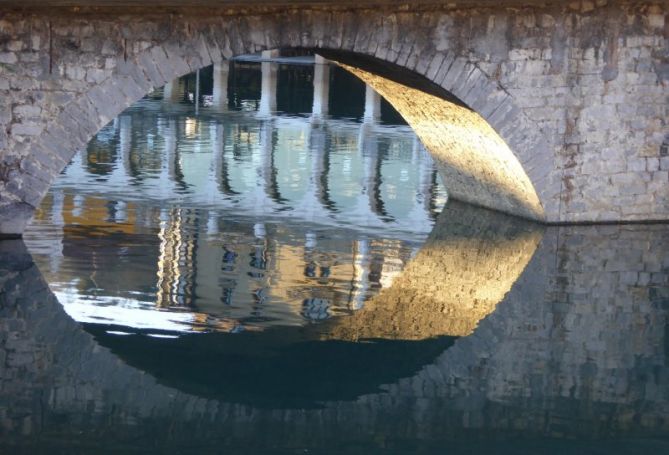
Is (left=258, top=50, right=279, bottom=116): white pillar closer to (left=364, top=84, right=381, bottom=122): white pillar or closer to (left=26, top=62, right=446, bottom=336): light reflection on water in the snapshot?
(left=364, top=84, right=381, bottom=122): white pillar

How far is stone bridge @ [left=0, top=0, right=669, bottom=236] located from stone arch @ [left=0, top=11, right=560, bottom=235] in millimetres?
11

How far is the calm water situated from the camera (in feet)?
21.6

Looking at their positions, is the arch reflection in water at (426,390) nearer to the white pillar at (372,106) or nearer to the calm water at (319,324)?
the calm water at (319,324)

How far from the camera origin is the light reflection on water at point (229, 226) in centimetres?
880

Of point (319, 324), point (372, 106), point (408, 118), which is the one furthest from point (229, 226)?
point (372, 106)

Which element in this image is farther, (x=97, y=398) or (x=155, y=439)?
(x=97, y=398)

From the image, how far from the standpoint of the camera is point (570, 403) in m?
7.07

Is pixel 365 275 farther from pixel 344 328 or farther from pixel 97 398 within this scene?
pixel 97 398

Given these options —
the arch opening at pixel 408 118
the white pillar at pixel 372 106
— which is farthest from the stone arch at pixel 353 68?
the white pillar at pixel 372 106

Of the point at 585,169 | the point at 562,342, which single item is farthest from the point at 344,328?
the point at 585,169

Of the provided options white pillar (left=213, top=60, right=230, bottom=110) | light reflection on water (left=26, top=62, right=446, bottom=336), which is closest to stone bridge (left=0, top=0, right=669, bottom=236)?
light reflection on water (left=26, top=62, right=446, bottom=336)

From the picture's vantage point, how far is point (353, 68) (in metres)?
12.4

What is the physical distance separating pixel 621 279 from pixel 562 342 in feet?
5.85

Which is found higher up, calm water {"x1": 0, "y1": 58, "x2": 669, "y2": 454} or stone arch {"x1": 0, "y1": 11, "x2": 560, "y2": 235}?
stone arch {"x1": 0, "y1": 11, "x2": 560, "y2": 235}
